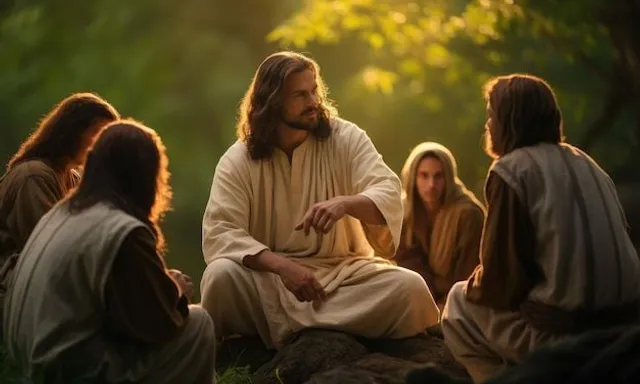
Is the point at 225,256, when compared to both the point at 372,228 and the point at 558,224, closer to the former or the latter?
the point at 372,228

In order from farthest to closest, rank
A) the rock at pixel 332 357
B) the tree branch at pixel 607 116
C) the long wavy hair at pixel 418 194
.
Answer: the tree branch at pixel 607 116 < the long wavy hair at pixel 418 194 < the rock at pixel 332 357

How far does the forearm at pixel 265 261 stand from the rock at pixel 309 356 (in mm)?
405

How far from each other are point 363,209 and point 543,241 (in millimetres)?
1319

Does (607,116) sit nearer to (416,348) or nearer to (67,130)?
(416,348)

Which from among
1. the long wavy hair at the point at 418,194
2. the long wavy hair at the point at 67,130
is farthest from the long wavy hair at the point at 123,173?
the long wavy hair at the point at 418,194

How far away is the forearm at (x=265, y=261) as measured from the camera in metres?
6.53

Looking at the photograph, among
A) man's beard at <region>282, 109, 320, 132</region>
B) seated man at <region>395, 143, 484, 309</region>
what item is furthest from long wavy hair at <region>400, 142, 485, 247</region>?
man's beard at <region>282, 109, 320, 132</region>

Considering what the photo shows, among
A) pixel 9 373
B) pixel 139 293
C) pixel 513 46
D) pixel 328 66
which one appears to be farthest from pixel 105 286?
pixel 328 66

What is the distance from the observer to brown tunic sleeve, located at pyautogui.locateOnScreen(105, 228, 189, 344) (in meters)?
5.09

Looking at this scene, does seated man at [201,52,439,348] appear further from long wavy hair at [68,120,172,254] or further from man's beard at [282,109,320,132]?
long wavy hair at [68,120,172,254]

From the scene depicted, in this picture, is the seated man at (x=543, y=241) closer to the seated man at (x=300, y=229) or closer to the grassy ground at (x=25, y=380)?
the seated man at (x=300, y=229)

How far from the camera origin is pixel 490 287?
18.6ft

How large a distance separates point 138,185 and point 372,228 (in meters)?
1.94

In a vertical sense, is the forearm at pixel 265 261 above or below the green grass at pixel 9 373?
above
